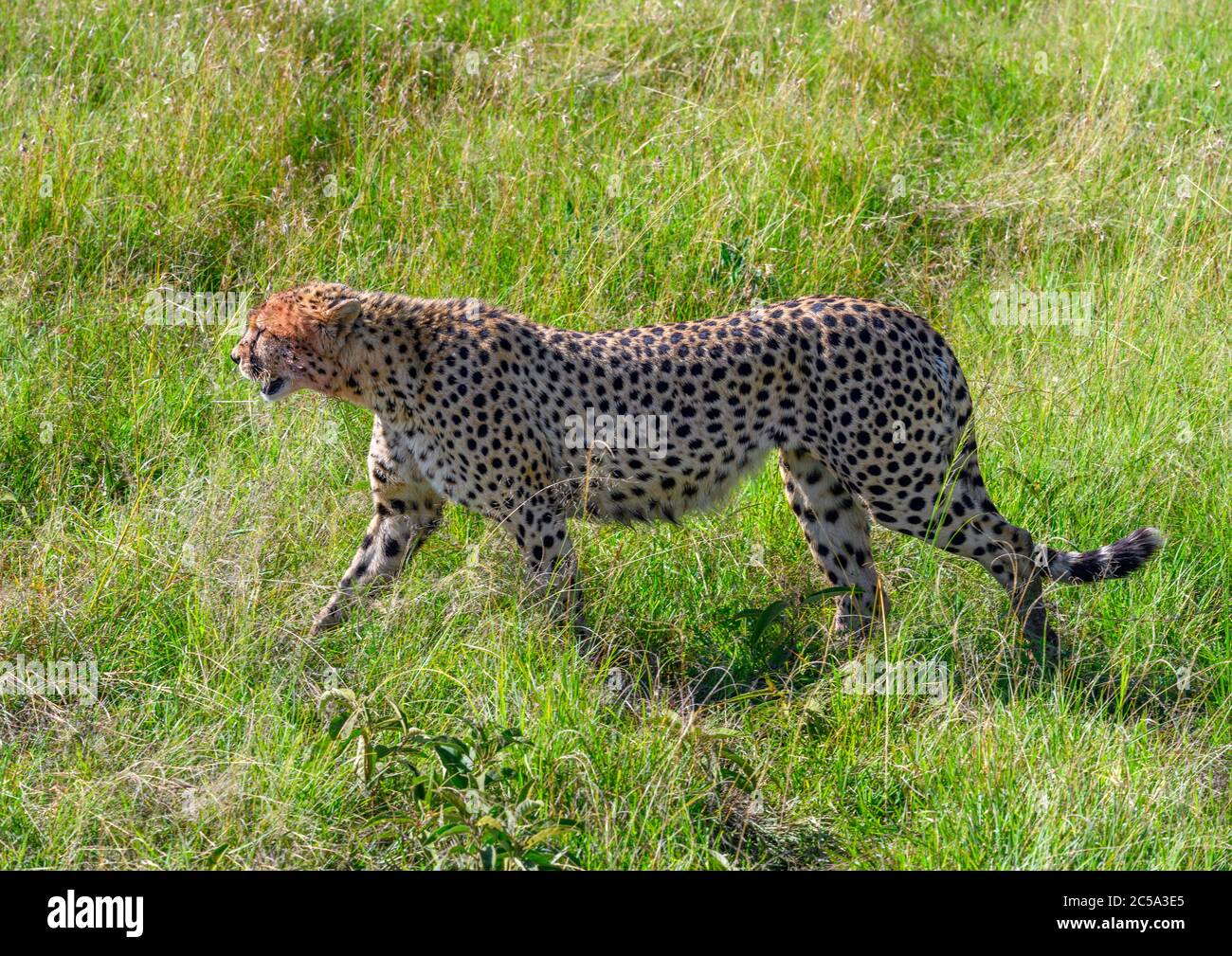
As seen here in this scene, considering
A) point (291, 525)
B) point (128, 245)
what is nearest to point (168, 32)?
point (128, 245)

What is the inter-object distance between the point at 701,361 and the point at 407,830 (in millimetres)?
1776

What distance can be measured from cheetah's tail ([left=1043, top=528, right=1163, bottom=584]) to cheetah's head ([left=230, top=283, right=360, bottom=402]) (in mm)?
2305

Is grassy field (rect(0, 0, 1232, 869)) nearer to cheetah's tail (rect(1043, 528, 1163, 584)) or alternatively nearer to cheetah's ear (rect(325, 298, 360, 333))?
cheetah's tail (rect(1043, 528, 1163, 584))

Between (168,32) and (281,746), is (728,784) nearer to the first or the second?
(281,746)

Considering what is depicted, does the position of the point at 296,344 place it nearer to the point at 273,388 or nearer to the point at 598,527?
the point at 273,388

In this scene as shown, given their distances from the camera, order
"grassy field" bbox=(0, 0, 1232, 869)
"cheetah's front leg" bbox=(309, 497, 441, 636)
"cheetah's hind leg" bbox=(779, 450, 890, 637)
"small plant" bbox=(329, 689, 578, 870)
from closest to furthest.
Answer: "small plant" bbox=(329, 689, 578, 870) < "grassy field" bbox=(0, 0, 1232, 869) < "cheetah's front leg" bbox=(309, 497, 441, 636) < "cheetah's hind leg" bbox=(779, 450, 890, 637)

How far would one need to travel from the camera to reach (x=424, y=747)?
4027mm

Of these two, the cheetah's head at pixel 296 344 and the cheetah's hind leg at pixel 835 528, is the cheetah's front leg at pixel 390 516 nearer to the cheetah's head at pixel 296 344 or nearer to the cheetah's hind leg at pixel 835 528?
the cheetah's head at pixel 296 344

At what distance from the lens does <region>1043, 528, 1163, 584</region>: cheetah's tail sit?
4789 millimetres

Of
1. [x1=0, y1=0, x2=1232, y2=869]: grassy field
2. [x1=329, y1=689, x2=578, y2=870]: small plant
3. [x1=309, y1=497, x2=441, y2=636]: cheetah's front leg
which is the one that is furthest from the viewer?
[x1=309, y1=497, x2=441, y2=636]: cheetah's front leg

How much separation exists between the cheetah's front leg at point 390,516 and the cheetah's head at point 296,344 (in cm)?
27

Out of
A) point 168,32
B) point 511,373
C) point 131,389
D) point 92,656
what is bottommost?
point 92,656

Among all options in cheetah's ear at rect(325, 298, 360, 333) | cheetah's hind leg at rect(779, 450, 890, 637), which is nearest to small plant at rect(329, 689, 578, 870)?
cheetah's ear at rect(325, 298, 360, 333)

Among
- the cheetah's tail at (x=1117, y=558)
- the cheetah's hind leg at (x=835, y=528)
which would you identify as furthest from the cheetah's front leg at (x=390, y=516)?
the cheetah's tail at (x=1117, y=558)
